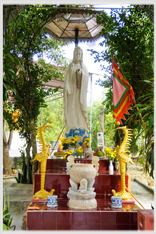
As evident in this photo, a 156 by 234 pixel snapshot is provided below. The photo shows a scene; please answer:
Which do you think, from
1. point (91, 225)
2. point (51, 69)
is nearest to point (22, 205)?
point (91, 225)

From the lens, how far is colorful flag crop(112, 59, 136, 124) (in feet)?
19.3

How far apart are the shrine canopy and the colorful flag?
125 inches

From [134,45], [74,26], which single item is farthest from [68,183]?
[74,26]

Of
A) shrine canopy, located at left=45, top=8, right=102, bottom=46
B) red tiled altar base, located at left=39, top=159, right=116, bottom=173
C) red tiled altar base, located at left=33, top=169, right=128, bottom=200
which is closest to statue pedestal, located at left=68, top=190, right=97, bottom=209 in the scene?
red tiled altar base, located at left=33, top=169, right=128, bottom=200

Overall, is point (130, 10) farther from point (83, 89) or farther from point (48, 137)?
point (48, 137)

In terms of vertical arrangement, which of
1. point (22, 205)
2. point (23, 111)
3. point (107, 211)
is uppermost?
point (23, 111)

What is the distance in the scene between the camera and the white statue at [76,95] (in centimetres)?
752

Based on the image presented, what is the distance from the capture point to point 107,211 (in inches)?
165

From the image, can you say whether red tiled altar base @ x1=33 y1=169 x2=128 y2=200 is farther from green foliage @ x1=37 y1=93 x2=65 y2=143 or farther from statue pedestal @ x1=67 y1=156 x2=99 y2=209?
green foliage @ x1=37 y1=93 x2=65 y2=143

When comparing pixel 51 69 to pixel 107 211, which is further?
pixel 51 69

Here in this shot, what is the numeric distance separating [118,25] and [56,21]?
233cm

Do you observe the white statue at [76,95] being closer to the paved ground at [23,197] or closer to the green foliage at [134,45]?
the green foliage at [134,45]

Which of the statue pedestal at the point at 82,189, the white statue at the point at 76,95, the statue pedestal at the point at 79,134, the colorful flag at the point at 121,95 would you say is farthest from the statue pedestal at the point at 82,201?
the white statue at the point at 76,95

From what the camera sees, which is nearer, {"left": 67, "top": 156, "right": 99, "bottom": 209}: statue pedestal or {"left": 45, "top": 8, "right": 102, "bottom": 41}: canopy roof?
{"left": 67, "top": 156, "right": 99, "bottom": 209}: statue pedestal
